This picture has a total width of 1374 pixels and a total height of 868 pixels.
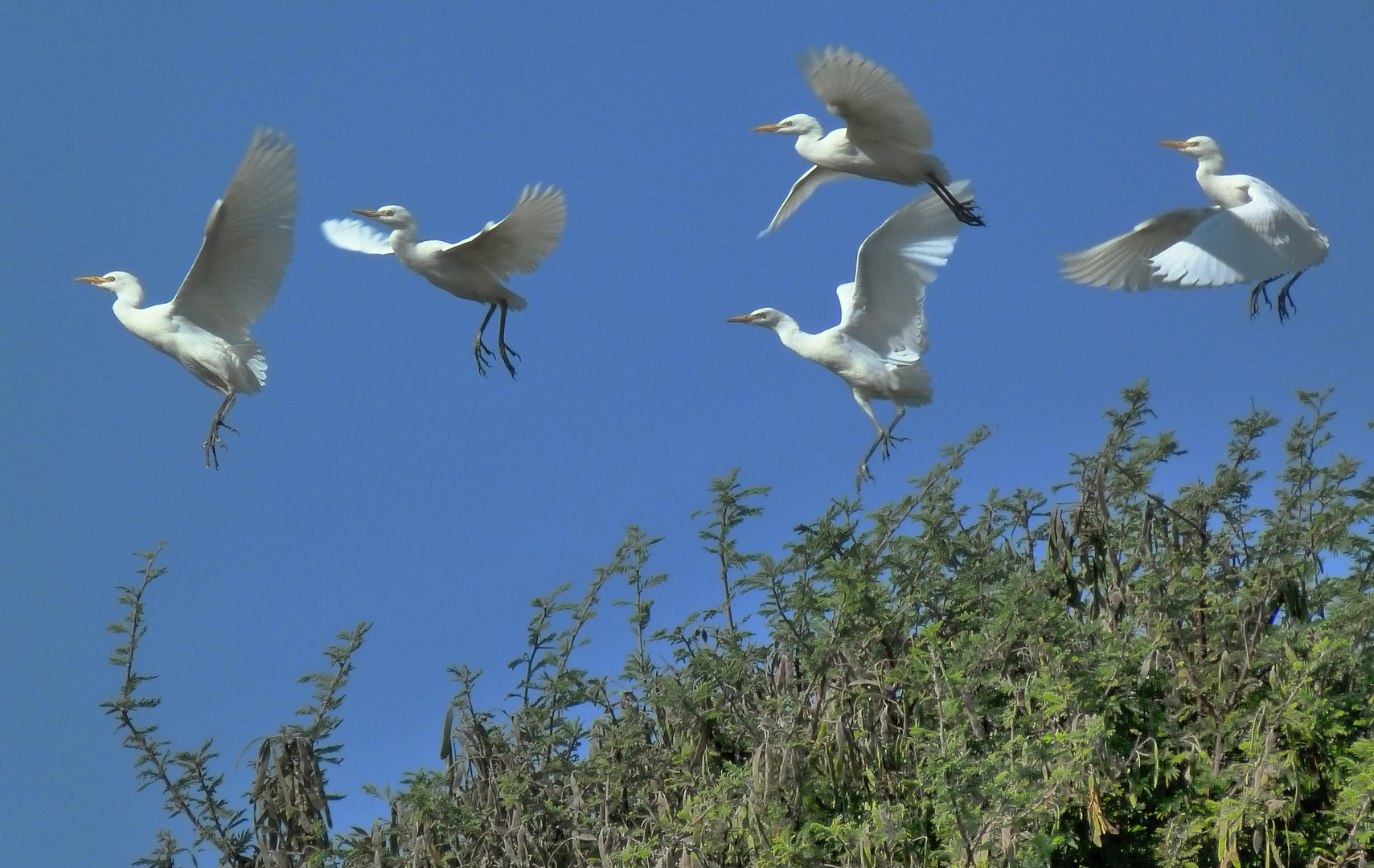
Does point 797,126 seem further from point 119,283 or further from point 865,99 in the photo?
point 119,283

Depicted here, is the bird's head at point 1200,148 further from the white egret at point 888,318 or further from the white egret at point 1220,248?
the white egret at point 888,318

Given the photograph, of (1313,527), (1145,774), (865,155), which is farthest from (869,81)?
(1145,774)

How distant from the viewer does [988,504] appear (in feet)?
30.2

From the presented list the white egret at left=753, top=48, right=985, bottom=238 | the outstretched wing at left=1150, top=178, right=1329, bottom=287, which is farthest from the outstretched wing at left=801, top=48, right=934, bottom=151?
the outstretched wing at left=1150, top=178, right=1329, bottom=287

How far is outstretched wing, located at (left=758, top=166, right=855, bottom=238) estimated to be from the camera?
12.0m

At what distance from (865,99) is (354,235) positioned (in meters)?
4.95

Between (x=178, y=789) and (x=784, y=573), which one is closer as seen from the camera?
(x=784, y=573)

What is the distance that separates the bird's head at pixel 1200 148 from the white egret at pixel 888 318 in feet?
7.27

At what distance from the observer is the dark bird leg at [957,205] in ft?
34.4

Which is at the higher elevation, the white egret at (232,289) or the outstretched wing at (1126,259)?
the white egret at (232,289)

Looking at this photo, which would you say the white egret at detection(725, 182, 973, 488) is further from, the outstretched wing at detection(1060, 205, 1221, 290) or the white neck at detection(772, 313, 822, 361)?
the outstretched wing at detection(1060, 205, 1221, 290)

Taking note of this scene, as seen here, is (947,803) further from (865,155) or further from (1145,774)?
(865,155)

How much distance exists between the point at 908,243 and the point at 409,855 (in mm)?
5078

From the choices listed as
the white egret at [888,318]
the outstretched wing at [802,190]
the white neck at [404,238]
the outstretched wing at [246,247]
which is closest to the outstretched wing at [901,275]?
the white egret at [888,318]
